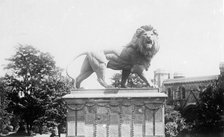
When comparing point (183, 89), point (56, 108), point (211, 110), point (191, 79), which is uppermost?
point (191, 79)

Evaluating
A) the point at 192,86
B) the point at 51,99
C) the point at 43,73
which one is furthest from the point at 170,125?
the point at 192,86

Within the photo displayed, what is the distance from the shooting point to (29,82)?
42.1 metres

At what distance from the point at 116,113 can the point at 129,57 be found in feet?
7.21

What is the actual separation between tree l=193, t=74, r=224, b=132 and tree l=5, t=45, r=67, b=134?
1897 cm

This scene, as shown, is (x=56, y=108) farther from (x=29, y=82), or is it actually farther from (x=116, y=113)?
(x=116, y=113)

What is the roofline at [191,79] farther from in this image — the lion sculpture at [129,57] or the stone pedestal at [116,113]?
the stone pedestal at [116,113]

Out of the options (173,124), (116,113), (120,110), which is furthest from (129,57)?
(173,124)

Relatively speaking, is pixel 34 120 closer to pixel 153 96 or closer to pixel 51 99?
pixel 51 99

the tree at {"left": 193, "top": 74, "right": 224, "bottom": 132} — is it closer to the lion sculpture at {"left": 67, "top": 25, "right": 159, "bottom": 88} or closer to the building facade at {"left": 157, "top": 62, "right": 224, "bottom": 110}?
the building facade at {"left": 157, "top": 62, "right": 224, "bottom": 110}

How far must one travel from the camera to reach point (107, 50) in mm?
12766

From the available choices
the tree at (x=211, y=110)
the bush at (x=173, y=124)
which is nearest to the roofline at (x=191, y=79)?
the tree at (x=211, y=110)

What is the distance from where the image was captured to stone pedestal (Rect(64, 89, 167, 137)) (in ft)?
38.4

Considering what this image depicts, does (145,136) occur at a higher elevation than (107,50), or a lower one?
lower

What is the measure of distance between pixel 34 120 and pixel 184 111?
2500 cm
